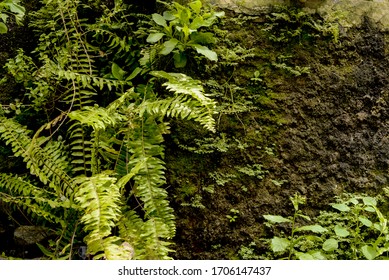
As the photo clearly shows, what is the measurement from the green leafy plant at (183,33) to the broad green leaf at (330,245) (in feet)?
5.18

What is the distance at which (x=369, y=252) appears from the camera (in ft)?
8.27

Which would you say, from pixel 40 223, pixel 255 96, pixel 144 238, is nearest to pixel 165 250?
pixel 144 238

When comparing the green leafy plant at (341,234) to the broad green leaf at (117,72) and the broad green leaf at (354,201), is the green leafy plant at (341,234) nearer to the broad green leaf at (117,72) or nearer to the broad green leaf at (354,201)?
the broad green leaf at (354,201)

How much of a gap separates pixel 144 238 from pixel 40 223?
3.31ft

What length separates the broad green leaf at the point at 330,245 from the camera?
2.63 meters

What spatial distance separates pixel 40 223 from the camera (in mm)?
3066

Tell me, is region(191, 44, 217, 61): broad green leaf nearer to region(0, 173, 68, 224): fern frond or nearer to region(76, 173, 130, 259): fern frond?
region(76, 173, 130, 259): fern frond

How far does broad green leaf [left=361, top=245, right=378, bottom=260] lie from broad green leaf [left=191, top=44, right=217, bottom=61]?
1724 millimetres

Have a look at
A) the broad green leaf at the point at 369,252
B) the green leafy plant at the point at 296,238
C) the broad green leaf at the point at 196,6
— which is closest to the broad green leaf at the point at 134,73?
the broad green leaf at the point at 196,6

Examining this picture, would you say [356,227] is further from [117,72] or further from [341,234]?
[117,72]

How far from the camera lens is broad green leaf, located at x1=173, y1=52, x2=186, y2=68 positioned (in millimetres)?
3234
